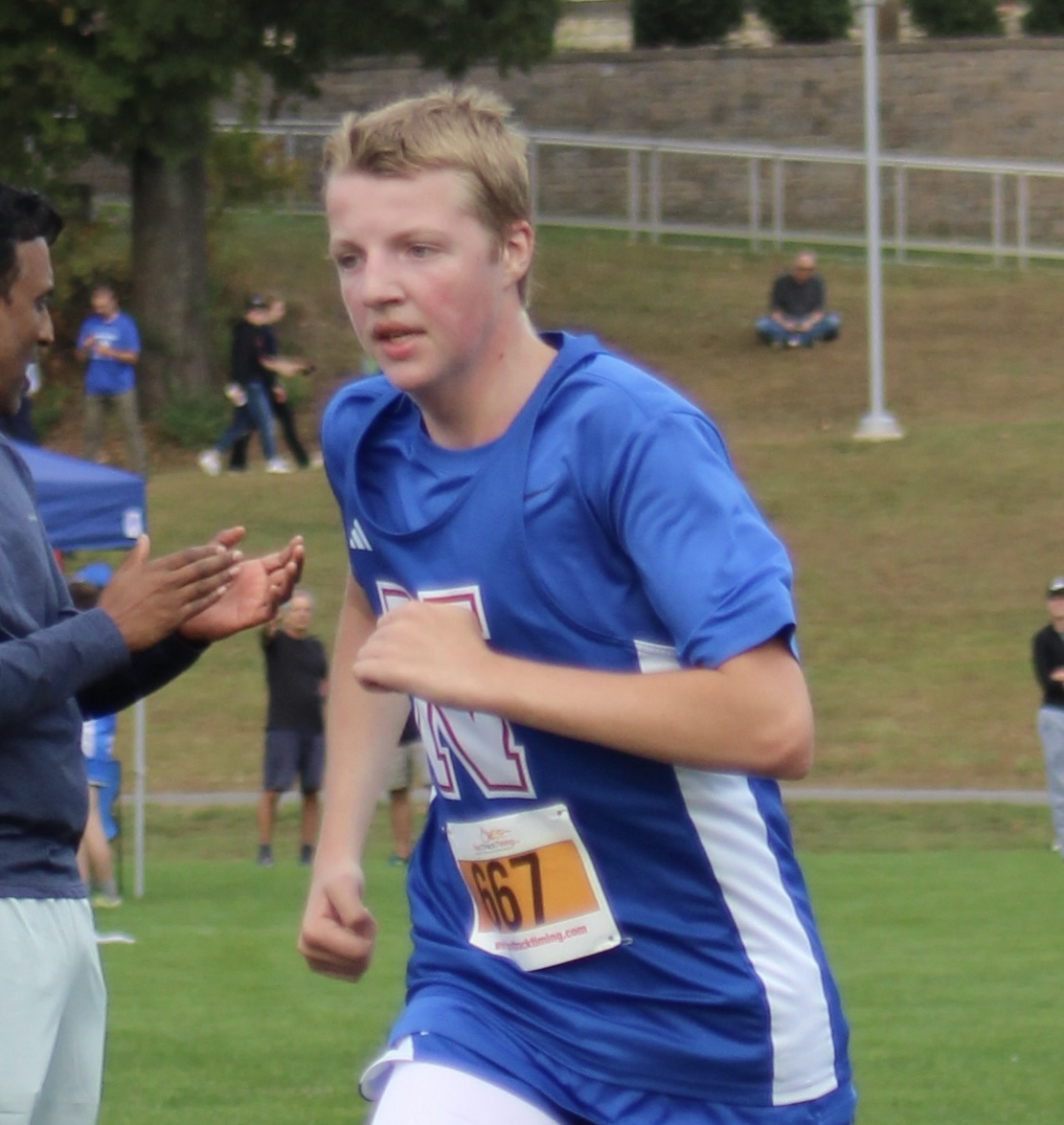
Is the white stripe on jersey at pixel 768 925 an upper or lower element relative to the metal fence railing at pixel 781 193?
upper

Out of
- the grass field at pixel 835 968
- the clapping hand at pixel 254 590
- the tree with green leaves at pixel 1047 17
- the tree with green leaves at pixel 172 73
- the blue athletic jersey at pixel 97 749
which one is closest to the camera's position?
the clapping hand at pixel 254 590

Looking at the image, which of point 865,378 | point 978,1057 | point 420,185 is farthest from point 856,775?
point 420,185

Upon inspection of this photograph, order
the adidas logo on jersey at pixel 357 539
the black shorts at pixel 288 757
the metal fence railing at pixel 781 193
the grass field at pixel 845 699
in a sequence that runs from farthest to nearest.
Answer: the metal fence railing at pixel 781 193 → the black shorts at pixel 288 757 → the grass field at pixel 845 699 → the adidas logo on jersey at pixel 357 539

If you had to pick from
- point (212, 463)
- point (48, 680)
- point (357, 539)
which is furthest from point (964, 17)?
point (357, 539)

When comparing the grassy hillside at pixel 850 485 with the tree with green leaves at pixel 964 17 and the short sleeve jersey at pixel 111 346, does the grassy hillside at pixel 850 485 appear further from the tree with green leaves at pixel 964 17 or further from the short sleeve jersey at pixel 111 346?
the tree with green leaves at pixel 964 17

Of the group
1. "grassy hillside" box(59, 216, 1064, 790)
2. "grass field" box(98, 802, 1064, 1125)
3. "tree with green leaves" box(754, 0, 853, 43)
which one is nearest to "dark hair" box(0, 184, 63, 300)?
"grass field" box(98, 802, 1064, 1125)

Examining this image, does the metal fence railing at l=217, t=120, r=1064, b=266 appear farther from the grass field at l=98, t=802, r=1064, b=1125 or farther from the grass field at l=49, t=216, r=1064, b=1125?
the grass field at l=98, t=802, r=1064, b=1125

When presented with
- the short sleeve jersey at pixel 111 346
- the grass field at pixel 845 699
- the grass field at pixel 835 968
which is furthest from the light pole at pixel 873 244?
the grass field at pixel 835 968

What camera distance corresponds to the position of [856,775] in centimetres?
1686

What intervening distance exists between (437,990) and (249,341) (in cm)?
2051

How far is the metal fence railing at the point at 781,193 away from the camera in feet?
111

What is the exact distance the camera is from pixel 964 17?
38812mm

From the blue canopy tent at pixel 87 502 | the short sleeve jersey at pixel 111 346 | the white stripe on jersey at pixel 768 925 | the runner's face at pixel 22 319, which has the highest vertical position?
the runner's face at pixel 22 319

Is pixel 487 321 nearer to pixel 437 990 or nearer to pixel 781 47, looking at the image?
pixel 437 990
